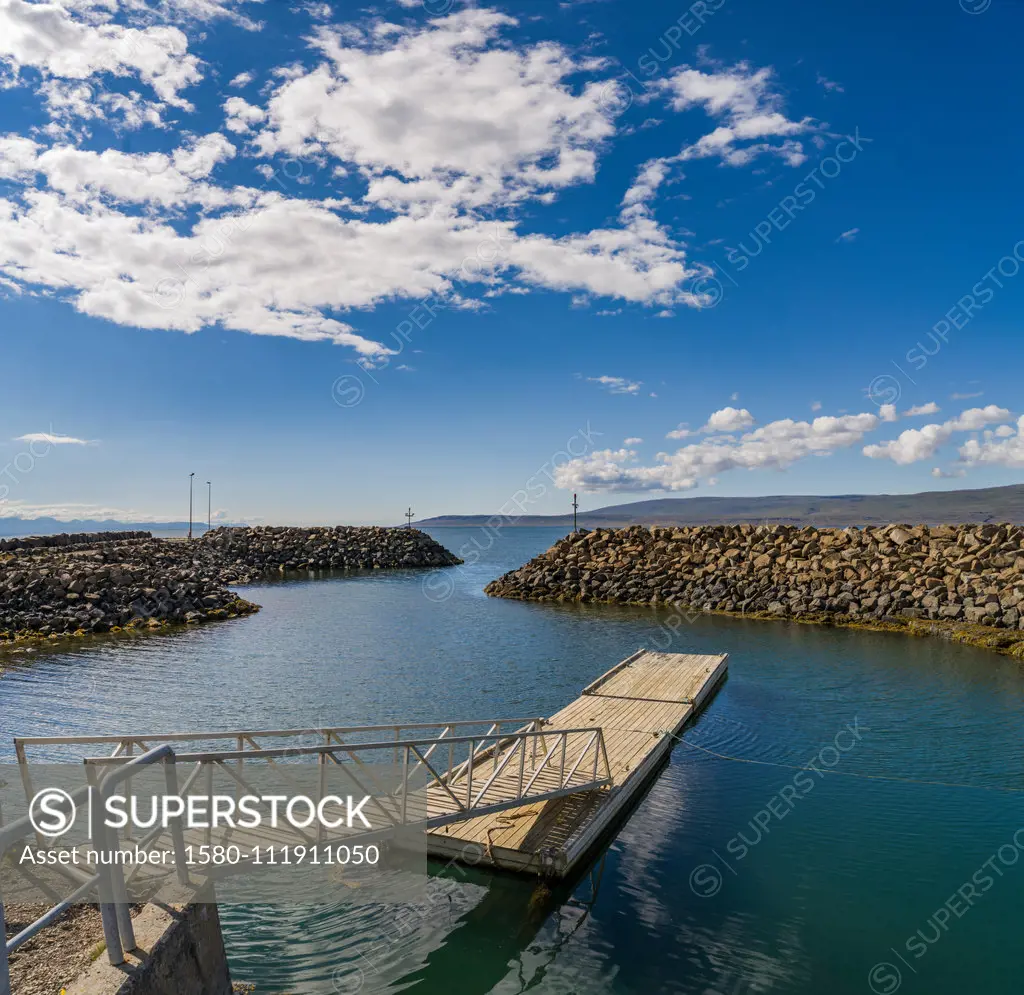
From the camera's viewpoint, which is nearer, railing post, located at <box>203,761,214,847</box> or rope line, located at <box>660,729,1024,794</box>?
railing post, located at <box>203,761,214,847</box>

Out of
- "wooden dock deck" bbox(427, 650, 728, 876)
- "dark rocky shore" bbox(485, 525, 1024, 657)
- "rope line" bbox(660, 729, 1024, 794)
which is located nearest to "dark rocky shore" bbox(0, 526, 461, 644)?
"dark rocky shore" bbox(485, 525, 1024, 657)

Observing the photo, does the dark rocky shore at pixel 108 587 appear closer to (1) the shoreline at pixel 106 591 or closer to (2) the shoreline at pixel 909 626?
(1) the shoreline at pixel 106 591

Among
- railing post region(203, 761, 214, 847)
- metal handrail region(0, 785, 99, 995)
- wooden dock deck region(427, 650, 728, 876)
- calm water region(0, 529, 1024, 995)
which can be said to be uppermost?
metal handrail region(0, 785, 99, 995)

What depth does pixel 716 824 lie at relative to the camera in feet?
45.2

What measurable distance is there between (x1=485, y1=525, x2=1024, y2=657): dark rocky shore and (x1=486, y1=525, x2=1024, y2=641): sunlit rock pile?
0.06 m

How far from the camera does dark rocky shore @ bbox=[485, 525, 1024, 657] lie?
34.0 metres

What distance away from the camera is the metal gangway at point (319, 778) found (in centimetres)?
561

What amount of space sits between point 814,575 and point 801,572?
95cm

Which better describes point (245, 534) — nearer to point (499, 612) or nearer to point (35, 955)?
point (499, 612)

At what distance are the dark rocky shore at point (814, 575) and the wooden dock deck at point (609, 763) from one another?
45.4ft

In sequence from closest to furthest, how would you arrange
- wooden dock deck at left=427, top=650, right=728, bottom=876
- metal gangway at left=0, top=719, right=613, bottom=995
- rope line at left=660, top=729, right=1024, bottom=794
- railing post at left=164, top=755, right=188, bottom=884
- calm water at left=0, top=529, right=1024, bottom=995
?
metal gangway at left=0, top=719, right=613, bottom=995 → railing post at left=164, top=755, right=188, bottom=884 → calm water at left=0, top=529, right=1024, bottom=995 → wooden dock deck at left=427, top=650, right=728, bottom=876 → rope line at left=660, top=729, right=1024, bottom=794

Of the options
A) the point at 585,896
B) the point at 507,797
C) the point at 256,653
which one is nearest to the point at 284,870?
the point at 507,797

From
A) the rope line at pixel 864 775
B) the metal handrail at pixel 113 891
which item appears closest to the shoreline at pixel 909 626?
the rope line at pixel 864 775

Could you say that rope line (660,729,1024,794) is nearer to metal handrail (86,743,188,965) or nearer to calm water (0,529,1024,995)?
calm water (0,529,1024,995)
